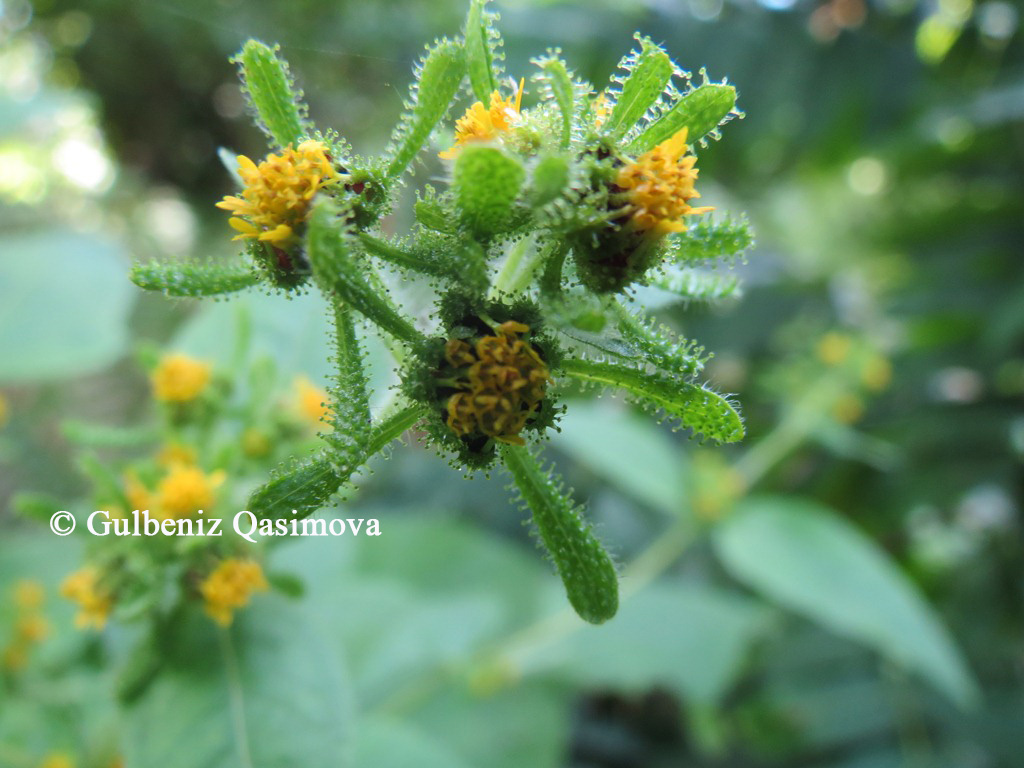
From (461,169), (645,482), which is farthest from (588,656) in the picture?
(461,169)

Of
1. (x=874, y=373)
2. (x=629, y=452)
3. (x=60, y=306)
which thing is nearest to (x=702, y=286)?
(x=629, y=452)

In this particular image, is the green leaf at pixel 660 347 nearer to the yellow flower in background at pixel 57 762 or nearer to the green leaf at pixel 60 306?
the yellow flower in background at pixel 57 762

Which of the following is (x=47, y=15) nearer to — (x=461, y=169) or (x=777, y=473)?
(x=777, y=473)

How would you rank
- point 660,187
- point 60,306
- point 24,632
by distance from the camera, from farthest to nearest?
point 60,306 → point 24,632 → point 660,187

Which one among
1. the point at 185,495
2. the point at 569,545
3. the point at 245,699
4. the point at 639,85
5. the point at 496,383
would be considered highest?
the point at 185,495

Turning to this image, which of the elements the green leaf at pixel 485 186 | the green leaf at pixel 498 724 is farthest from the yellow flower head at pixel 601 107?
the green leaf at pixel 498 724

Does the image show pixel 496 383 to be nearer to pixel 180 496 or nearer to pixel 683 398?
pixel 683 398
